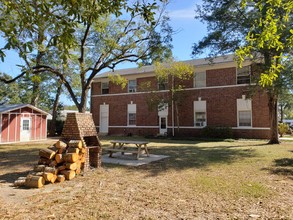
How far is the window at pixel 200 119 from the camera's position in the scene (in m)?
23.2

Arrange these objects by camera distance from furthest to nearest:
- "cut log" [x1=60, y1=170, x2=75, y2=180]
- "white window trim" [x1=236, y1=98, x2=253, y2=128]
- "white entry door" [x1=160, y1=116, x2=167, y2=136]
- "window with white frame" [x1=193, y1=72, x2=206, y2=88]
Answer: "white entry door" [x1=160, y1=116, x2=167, y2=136] → "window with white frame" [x1=193, y1=72, x2=206, y2=88] → "white window trim" [x1=236, y1=98, x2=253, y2=128] → "cut log" [x1=60, y1=170, x2=75, y2=180]

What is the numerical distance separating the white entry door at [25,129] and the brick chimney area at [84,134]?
15.2 metres

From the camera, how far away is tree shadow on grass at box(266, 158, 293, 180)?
772 centimetres

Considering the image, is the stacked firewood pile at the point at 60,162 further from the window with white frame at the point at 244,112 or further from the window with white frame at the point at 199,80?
the window with white frame at the point at 199,80

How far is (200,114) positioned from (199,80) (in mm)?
3341

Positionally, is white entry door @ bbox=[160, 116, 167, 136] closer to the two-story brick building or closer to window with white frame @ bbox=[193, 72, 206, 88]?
the two-story brick building

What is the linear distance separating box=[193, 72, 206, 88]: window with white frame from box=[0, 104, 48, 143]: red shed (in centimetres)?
1520

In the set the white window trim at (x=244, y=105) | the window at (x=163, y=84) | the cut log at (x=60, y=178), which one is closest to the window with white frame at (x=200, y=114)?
the white window trim at (x=244, y=105)

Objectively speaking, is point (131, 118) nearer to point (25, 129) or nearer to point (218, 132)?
point (218, 132)

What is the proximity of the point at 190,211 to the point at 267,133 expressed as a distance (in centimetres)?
1822

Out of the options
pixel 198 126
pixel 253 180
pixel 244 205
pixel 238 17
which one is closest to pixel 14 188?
pixel 244 205

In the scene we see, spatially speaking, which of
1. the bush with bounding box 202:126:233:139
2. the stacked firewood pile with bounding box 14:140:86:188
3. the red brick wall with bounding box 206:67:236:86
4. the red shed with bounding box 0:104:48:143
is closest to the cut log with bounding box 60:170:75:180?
the stacked firewood pile with bounding box 14:140:86:188

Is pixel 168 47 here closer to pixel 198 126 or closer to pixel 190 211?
pixel 198 126

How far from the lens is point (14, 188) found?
6098 millimetres
